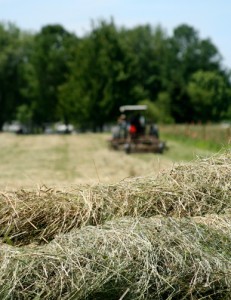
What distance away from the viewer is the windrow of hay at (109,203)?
5.23m

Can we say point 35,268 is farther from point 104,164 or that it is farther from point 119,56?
point 119,56

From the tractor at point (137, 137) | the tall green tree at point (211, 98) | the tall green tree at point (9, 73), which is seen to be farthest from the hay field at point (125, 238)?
the tall green tree at point (9, 73)

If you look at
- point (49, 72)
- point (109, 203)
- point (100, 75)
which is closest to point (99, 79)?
point (100, 75)

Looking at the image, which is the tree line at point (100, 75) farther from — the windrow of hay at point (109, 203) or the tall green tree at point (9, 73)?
the windrow of hay at point (109, 203)

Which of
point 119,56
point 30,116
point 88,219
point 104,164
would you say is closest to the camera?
point 88,219

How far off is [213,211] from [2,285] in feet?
6.43

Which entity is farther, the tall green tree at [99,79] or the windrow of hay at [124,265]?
the tall green tree at [99,79]

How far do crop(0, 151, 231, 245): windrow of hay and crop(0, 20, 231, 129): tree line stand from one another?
29140mm

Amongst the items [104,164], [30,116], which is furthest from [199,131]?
[30,116]

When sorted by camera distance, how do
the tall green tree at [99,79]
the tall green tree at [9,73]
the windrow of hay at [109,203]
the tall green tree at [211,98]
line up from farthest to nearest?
the tall green tree at [9,73] < the tall green tree at [99,79] < the tall green tree at [211,98] < the windrow of hay at [109,203]

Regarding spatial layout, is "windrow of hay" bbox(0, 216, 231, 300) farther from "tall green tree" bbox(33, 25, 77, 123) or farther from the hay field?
"tall green tree" bbox(33, 25, 77, 123)

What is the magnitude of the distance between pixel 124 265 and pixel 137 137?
2095 centimetres

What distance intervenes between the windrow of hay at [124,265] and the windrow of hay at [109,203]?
1.48 feet

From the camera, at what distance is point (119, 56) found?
64125 millimetres
